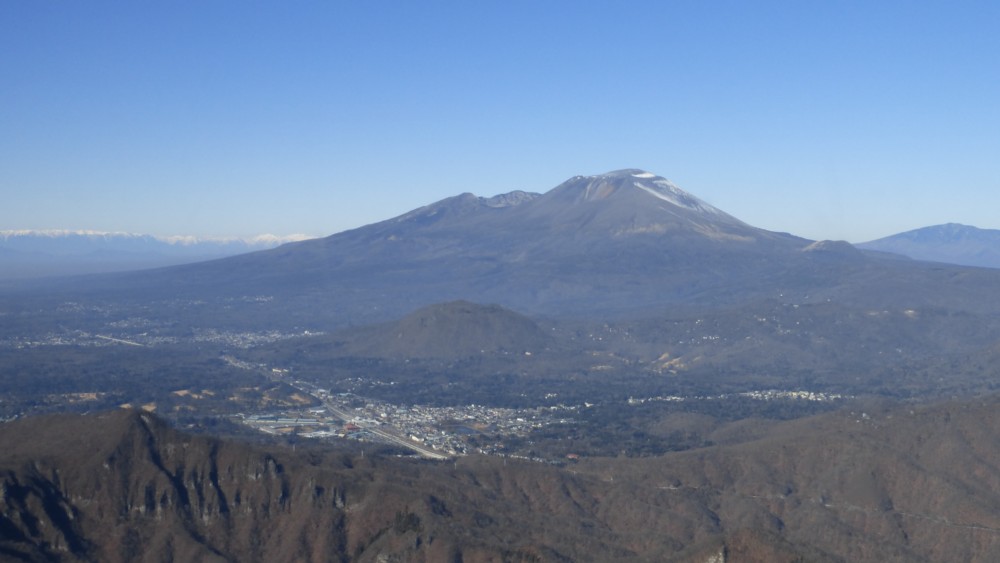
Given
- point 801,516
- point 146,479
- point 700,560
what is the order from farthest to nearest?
point 801,516 < point 146,479 < point 700,560

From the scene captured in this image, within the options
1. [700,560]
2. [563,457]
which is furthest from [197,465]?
[563,457]

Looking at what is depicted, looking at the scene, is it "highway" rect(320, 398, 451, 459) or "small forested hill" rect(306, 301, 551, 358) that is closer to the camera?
"highway" rect(320, 398, 451, 459)

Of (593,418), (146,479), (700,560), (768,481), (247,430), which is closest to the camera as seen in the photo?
(700,560)

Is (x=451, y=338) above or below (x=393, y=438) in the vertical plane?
above

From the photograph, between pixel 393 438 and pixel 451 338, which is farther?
pixel 451 338

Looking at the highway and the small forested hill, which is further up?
the small forested hill

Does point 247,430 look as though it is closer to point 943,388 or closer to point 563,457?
point 563,457

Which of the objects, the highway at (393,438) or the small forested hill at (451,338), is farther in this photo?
the small forested hill at (451,338)

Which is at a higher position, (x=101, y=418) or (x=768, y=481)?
(x=101, y=418)

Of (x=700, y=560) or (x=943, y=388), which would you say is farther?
(x=943, y=388)

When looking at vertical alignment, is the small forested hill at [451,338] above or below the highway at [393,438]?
above
